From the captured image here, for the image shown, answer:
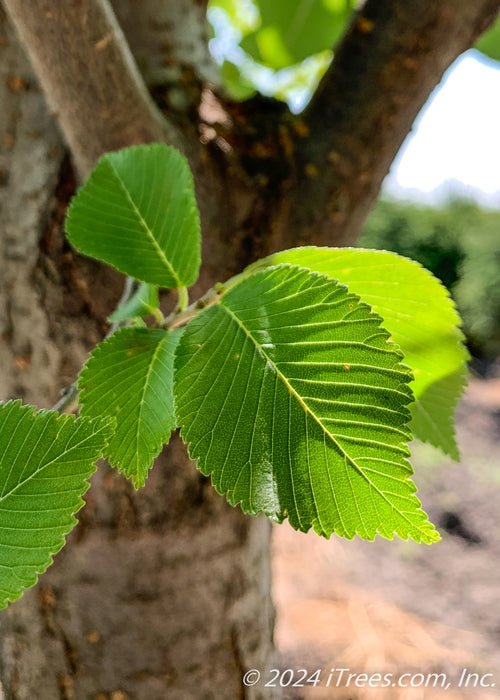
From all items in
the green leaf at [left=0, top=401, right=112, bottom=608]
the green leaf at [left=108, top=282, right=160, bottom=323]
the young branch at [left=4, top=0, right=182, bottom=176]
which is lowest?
the green leaf at [left=0, top=401, right=112, bottom=608]

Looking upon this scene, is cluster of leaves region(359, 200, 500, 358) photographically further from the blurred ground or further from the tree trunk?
the tree trunk

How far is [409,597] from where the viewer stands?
1967mm

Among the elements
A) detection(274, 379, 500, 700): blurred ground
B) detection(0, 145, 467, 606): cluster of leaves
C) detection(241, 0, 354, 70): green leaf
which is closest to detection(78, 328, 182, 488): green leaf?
detection(0, 145, 467, 606): cluster of leaves

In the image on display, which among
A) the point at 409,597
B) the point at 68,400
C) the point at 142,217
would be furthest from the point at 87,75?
the point at 409,597

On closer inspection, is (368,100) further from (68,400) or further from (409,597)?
(409,597)

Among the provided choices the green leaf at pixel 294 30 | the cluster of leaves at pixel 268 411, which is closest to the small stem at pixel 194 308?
the cluster of leaves at pixel 268 411

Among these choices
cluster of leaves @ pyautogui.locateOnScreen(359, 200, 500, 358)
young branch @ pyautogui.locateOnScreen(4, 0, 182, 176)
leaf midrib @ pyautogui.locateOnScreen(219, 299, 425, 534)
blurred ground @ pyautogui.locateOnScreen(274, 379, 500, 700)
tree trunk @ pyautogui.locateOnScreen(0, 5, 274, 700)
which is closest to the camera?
leaf midrib @ pyautogui.locateOnScreen(219, 299, 425, 534)

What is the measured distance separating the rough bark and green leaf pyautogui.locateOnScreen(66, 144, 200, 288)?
0.60 ft

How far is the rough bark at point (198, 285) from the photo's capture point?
2.26 feet

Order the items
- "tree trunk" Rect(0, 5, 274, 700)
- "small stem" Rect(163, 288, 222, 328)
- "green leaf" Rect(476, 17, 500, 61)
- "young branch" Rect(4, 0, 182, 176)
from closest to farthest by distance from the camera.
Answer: "small stem" Rect(163, 288, 222, 328)
"young branch" Rect(4, 0, 182, 176)
"tree trunk" Rect(0, 5, 274, 700)
"green leaf" Rect(476, 17, 500, 61)

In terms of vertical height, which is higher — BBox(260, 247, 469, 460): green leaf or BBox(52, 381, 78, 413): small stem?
BBox(260, 247, 469, 460): green leaf

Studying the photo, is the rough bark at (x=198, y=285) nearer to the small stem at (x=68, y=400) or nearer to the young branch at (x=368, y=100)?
the young branch at (x=368, y=100)

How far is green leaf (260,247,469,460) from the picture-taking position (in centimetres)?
35

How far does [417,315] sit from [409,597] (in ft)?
6.10
